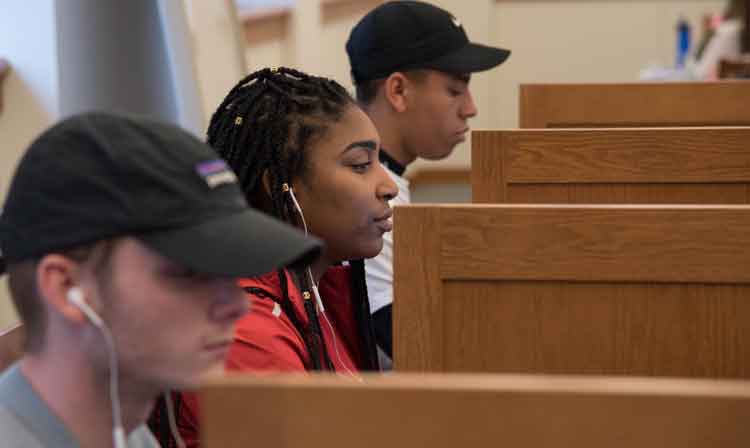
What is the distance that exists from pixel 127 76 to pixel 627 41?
16.8 ft

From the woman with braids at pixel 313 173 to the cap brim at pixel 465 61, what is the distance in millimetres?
1100

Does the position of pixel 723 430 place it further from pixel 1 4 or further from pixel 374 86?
pixel 1 4

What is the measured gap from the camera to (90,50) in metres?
2.72

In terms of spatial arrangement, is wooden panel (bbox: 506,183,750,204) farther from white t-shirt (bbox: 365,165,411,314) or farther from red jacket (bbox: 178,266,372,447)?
red jacket (bbox: 178,266,372,447)

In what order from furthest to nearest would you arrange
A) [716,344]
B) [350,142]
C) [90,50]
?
[90,50]
[350,142]
[716,344]

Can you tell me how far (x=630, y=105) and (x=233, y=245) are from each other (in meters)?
2.40

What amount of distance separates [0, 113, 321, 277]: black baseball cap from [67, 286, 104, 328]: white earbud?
4 cm

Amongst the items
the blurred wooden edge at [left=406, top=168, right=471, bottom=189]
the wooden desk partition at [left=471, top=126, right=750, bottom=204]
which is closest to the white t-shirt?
the wooden desk partition at [left=471, top=126, right=750, bottom=204]

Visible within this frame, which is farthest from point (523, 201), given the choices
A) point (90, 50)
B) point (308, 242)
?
point (308, 242)

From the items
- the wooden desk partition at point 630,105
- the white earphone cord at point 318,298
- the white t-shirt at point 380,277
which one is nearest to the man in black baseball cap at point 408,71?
the wooden desk partition at point 630,105

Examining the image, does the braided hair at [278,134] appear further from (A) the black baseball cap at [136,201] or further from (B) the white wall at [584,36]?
(B) the white wall at [584,36]

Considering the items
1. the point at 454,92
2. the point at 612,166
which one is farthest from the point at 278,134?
the point at 454,92

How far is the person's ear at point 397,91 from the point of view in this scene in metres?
3.10

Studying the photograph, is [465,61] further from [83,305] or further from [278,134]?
[83,305]
